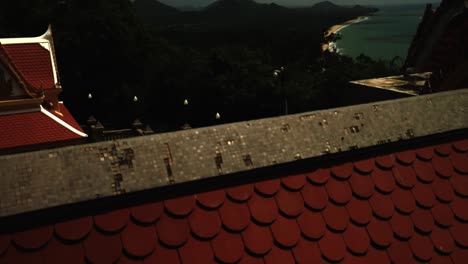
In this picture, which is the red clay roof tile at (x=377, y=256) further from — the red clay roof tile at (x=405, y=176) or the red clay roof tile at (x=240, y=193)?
the red clay roof tile at (x=240, y=193)

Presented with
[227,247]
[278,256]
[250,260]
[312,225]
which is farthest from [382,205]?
[227,247]

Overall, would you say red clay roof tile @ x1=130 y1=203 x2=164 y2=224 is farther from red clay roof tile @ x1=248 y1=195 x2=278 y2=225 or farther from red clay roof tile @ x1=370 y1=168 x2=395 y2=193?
red clay roof tile @ x1=370 y1=168 x2=395 y2=193

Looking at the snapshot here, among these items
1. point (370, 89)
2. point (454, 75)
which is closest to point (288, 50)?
point (370, 89)

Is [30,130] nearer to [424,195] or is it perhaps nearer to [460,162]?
[424,195]

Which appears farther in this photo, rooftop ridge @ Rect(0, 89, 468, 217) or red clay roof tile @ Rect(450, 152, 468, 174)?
red clay roof tile @ Rect(450, 152, 468, 174)

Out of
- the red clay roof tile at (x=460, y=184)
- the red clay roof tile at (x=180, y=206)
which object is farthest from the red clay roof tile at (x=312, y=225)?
the red clay roof tile at (x=460, y=184)

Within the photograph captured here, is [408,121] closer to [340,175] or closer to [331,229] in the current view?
[340,175]

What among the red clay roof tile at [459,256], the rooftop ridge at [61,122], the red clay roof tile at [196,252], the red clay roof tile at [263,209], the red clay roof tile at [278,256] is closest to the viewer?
the red clay roof tile at [196,252]

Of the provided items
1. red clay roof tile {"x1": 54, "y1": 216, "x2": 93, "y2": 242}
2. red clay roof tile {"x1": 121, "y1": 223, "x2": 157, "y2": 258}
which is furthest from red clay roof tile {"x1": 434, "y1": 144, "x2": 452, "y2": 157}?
red clay roof tile {"x1": 54, "y1": 216, "x2": 93, "y2": 242}
